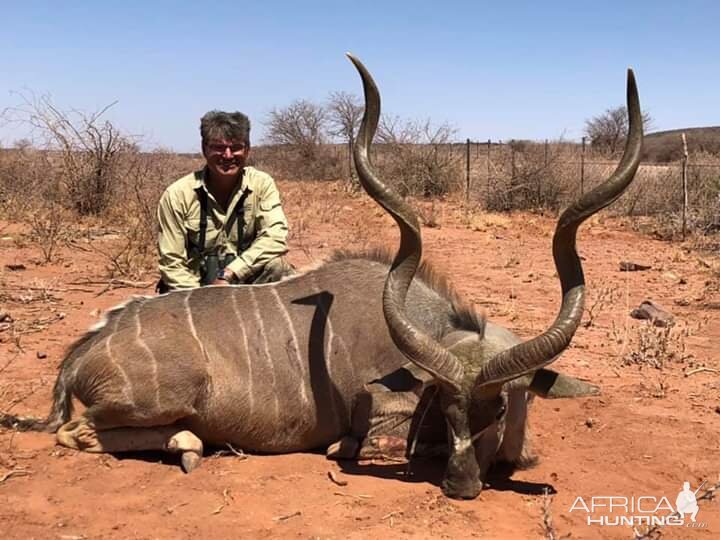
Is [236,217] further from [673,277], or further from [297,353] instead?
[673,277]

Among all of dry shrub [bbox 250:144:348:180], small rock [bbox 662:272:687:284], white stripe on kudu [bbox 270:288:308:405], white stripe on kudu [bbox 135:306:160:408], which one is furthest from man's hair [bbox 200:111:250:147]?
dry shrub [bbox 250:144:348:180]

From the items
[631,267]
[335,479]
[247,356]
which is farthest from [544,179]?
[335,479]

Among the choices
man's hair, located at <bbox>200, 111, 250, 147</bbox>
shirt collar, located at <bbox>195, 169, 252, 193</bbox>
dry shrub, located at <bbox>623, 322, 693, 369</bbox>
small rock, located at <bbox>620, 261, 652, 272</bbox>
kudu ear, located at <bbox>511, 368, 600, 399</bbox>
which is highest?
man's hair, located at <bbox>200, 111, 250, 147</bbox>

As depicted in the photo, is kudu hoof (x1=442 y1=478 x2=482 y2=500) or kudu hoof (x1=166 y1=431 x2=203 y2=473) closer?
kudu hoof (x1=442 y1=478 x2=482 y2=500)

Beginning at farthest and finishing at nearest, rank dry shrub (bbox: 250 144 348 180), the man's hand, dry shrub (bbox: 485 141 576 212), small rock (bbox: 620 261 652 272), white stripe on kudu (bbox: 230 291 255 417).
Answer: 1. dry shrub (bbox: 250 144 348 180)
2. dry shrub (bbox: 485 141 576 212)
3. small rock (bbox: 620 261 652 272)
4. the man's hand
5. white stripe on kudu (bbox: 230 291 255 417)

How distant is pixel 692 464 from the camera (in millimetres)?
3396

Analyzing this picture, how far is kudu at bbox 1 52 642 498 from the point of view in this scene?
10.1 feet

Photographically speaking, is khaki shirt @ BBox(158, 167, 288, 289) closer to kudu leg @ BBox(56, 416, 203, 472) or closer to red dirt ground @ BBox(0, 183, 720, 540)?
red dirt ground @ BBox(0, 183, 720, 540)

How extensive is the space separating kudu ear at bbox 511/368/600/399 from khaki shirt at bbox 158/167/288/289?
1726 millimetres

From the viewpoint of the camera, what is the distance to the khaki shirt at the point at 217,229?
413 cm

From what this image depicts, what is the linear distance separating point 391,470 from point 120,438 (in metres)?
1.23

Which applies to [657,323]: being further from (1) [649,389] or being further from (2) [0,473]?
(2) [0,473]

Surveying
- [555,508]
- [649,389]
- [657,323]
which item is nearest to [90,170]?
[657,323]

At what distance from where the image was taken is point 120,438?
3387 mm
